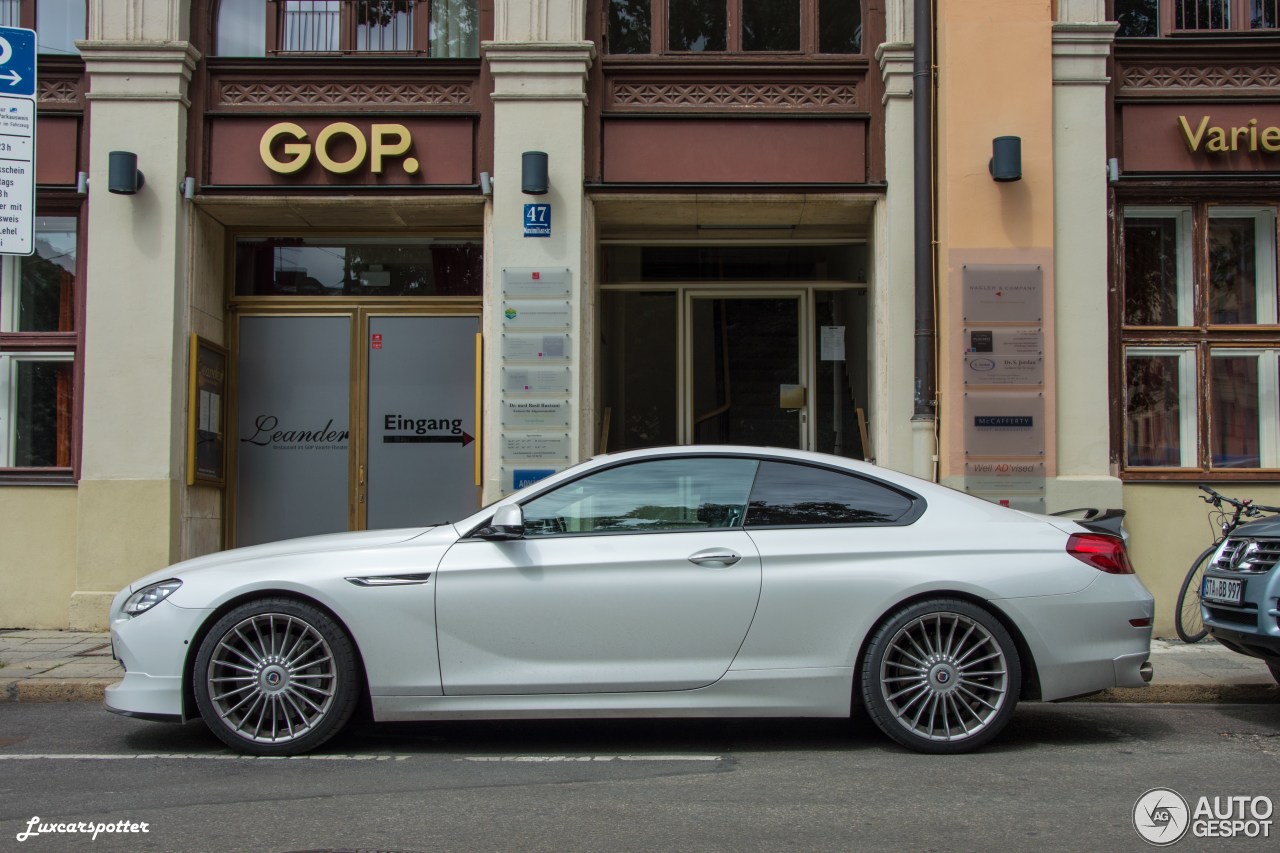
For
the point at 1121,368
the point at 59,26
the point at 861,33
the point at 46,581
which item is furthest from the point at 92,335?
the point at 1121,368

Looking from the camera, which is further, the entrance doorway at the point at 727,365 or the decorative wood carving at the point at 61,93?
the entrance doorway at the point at 727,365

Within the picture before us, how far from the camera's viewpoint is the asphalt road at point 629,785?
4.26 m

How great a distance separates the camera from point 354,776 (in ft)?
17.1

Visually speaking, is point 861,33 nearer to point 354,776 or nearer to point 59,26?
point 59,26

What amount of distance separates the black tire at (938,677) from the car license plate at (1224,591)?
170 centimetres

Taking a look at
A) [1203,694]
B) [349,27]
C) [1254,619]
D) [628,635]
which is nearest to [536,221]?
[349,27]

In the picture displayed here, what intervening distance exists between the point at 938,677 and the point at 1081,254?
5633mm

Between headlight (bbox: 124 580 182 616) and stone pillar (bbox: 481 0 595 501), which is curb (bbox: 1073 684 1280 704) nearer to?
stone pillar (bbox: 481 0 595 501)

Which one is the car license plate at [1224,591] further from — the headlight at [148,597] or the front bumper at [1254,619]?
the headlight at [148,597]

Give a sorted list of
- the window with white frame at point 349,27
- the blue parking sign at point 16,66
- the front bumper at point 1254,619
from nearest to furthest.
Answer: the front bumper at point 1254,619 < the blue parking sign at point 16,66 < the window with white frame at point 349,27

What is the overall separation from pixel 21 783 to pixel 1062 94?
29.7ft

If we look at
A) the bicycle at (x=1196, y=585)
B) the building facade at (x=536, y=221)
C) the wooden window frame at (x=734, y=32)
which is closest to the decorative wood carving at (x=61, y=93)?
the building facade at (x=536, y=221)

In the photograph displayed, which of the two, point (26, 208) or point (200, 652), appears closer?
point (200, 652)

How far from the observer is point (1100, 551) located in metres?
5.70
